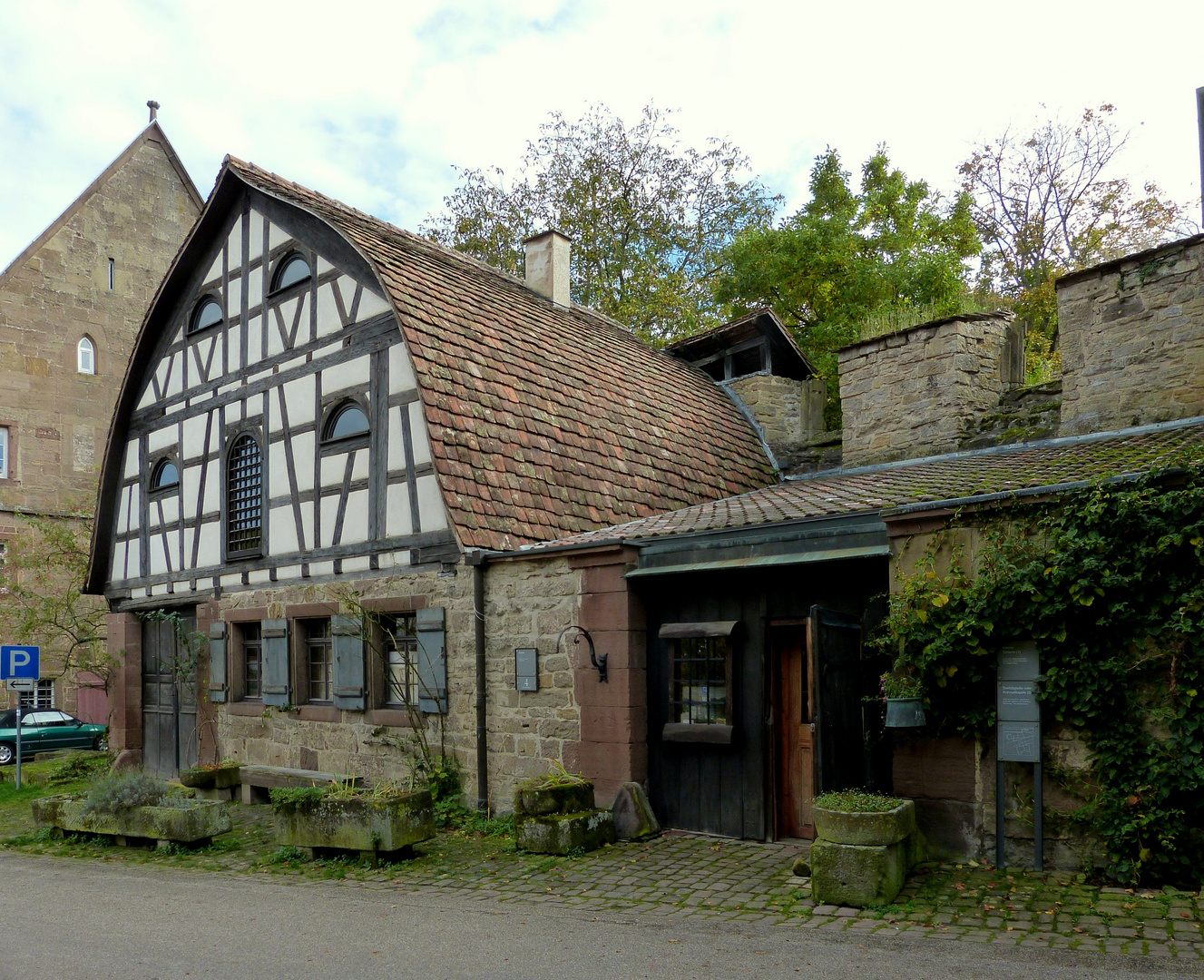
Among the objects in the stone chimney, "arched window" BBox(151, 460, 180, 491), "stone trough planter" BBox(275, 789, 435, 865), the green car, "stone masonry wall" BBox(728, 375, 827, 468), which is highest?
the stone chimney

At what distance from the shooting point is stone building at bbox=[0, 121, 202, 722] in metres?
22.6

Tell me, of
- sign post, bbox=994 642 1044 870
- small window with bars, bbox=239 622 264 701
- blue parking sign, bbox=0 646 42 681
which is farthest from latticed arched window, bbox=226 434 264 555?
sign post, bbox=994 642 1044 870

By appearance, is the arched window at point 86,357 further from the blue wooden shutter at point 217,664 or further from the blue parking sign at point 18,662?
the blue wooden shutter at point 217,664

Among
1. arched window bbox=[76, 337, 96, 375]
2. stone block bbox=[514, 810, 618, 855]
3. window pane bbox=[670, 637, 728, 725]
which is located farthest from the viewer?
arched window bbox=[76, 337, 96, 375]

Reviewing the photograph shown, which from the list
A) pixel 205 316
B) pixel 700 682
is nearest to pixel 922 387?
pixel 700 682

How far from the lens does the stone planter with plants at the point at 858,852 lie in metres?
6.44

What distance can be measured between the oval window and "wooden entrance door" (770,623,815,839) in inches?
215

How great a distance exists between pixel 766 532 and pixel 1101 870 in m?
3.33

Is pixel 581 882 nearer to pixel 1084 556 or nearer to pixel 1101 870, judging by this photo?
pixel 1101 870

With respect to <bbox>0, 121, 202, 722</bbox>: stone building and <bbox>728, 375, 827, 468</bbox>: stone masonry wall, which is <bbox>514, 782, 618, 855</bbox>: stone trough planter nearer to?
<bbox>728, 375, 827, 468</bbox>: stone masonry wall

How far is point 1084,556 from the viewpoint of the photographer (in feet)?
22.4

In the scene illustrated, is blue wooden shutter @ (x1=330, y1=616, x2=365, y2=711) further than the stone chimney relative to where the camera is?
No

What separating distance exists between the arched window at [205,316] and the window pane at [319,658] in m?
4.71

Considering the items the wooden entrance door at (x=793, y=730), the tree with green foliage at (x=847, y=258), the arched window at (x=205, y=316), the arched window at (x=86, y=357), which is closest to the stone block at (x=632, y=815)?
the wooden entrance door at (x=793, y=730)
